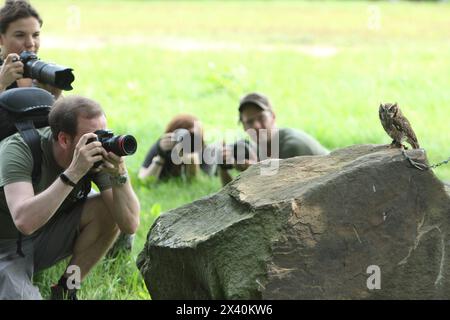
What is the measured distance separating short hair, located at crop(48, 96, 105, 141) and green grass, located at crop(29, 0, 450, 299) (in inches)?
48.3

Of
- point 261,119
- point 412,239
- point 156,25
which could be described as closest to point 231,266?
point 412,239

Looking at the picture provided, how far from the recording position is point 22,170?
15.5 feet

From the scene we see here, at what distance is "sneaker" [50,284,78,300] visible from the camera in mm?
5262

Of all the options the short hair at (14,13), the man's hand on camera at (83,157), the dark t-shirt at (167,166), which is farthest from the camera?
the dark t-shirt at (167,166)

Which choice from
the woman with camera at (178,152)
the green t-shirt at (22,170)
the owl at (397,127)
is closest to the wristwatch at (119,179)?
the green t-shirt at (22,170)

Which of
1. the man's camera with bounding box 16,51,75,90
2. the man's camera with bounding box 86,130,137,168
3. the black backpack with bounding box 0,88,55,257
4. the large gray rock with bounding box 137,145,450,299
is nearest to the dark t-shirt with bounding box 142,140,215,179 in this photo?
the man's camera with bounding box 16,51,75,90

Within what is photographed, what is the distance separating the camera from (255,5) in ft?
69.2

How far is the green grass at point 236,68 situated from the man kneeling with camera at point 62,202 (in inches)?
17.4

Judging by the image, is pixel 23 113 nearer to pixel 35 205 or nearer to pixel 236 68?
pixel 35 205

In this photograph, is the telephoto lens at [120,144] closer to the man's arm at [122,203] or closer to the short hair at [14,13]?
the man's arm at [122,203]

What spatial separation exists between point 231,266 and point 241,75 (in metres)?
8.20

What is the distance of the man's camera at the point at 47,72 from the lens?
542 cm

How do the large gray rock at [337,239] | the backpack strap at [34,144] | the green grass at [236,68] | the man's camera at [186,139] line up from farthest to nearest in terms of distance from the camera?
the green grass at [236,68] → the man's camera at [186,139] → the backpack strap at [34,144] → the large gray rock at [337,239]
